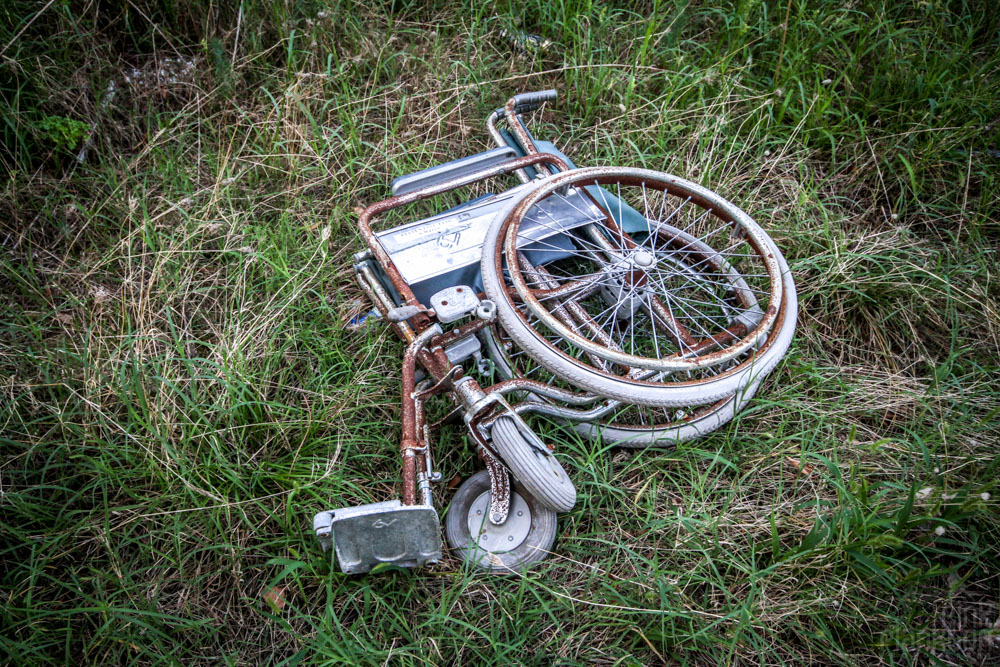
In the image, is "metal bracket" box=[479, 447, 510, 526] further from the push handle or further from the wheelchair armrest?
the push handle

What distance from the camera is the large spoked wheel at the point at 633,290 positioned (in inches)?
84.8

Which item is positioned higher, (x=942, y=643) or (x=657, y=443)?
(x=657, y=443)

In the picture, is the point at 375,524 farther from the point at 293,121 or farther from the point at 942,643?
the point at 293,121

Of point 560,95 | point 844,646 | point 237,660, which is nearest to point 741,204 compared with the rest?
point 560,95

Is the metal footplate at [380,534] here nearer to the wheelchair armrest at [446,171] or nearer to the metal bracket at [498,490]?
the metal bracket at [498,490]

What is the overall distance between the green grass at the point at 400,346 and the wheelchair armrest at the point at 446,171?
0.45 meters

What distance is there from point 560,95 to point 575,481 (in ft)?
6.74

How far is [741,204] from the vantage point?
312 centimetres

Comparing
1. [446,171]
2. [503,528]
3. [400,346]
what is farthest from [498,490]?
[446,171]

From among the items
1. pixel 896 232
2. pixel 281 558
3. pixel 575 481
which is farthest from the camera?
pixel 896 232

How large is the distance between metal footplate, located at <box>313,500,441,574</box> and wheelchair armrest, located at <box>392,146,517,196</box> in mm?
1327

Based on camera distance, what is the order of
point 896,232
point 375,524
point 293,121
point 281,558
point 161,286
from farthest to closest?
point 293,121 < point 896,232 < point 161,286 < point 281,558 < point 375,524

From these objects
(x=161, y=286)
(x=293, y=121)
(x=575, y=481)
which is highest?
(x=293, y=121)

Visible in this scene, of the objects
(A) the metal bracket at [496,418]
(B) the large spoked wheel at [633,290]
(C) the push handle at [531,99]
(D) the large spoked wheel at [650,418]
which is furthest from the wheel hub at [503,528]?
(C) the push handle at [531,99]
